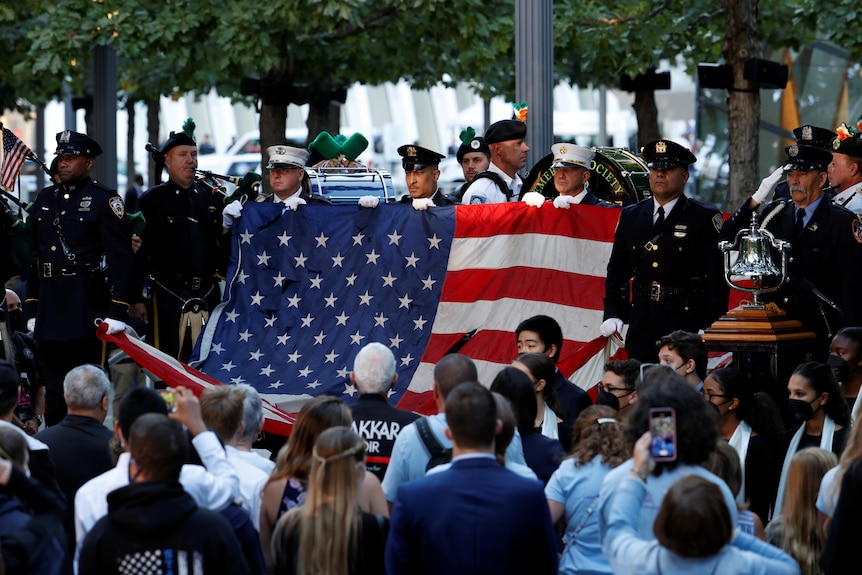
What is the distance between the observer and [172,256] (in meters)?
11.6

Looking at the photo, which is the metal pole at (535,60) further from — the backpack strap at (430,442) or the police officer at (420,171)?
the backpack strap at (430,442)

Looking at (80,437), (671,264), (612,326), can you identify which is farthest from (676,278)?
(80,437)

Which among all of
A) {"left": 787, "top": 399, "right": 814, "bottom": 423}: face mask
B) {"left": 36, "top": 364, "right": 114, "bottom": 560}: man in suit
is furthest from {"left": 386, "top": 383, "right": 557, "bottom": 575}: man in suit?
{"left": 787, "top": 399, "right": 814, "bottom": 423}: face mask

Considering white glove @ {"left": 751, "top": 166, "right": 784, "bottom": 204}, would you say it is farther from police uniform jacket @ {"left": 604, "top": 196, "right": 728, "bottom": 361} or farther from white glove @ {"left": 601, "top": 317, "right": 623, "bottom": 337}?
white glove @ {"left": 601, "top": 317, "right": 623, "bottom": 337}

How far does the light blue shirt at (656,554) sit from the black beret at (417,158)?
253 inches

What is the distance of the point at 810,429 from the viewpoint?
7898 mm

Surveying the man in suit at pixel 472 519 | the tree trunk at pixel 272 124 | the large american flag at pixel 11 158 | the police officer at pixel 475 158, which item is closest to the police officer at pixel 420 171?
the police officer at pixel 475 158

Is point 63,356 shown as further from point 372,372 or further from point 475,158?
point 372,372

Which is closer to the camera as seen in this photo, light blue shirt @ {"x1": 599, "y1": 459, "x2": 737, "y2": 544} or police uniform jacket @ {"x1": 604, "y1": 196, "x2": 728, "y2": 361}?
light blue shirt @ {"x1": 599, "y1": 459, "x2": 737, "y2": 544}

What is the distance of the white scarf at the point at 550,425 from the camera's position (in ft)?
25.8

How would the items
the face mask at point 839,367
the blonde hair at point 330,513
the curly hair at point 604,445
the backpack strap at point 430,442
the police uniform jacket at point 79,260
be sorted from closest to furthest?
the blonde hair at point 330,513 → the curly hair at point 604,445 → the backpack strap at point 430,442 → the face mask at point 839,367 → the police uniform jacket at point 79,260

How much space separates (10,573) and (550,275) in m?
6.21

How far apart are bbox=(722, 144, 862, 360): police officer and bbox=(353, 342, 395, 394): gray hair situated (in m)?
3.09

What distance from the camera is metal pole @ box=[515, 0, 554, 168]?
40.6 feet
